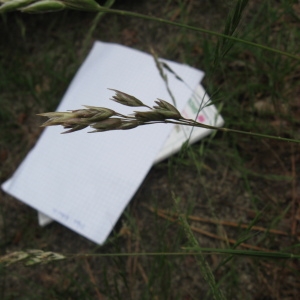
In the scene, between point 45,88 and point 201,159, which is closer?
point 201,159

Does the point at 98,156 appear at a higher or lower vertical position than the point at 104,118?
lower

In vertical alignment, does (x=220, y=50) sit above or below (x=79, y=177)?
above

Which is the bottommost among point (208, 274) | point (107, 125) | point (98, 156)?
point (98, 156)

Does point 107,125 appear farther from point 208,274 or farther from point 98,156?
point 98,156

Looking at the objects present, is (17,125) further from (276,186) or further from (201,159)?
(276,186)

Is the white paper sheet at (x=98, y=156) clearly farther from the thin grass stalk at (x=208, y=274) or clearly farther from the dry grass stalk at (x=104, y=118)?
the dry grass stalk at (x=104, y=118)

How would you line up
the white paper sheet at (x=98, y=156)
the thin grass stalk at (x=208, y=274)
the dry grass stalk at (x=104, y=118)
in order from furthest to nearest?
the white paper sheet at (x=98, y=156) → the thin grass stalk at (x=208, y=274) → the dry grass stalk at (x=104, y=118)

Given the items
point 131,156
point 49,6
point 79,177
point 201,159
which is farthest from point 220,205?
point 49,6

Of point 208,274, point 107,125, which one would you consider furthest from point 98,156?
point 107,125

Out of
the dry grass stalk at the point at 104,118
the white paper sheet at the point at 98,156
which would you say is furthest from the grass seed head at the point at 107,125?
the white paper sheet at the point at 98,156
